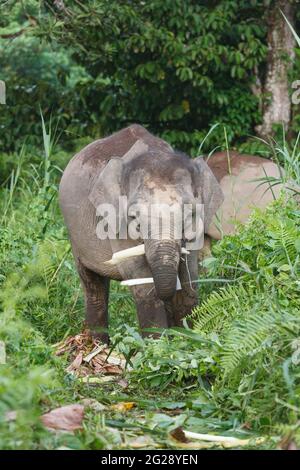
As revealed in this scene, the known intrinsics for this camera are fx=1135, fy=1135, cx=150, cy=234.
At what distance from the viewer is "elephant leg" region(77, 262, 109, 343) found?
356 inches

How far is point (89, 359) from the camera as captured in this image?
23.1 ft

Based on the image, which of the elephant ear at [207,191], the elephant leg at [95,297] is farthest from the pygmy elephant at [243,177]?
the elephant ear at [207,191]

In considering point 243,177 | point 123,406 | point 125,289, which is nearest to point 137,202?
point 125,289

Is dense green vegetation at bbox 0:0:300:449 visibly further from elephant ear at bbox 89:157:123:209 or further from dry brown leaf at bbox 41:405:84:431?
elephant ear at bbox 89:157:123:209

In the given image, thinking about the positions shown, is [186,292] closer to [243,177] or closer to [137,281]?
[137,281]

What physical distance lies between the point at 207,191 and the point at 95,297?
138 cm

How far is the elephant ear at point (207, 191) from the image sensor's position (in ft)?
27.6

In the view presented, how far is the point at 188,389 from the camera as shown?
246 inches

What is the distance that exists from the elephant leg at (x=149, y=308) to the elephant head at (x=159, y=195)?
1.12 feet

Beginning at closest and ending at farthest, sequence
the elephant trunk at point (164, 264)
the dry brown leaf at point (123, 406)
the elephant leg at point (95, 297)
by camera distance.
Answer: the dry brown leaf at point (123, 406), the elephant trunk at point (164, 264), the elephant leg at point (95, 297)

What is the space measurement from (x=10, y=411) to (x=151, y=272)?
149 inches

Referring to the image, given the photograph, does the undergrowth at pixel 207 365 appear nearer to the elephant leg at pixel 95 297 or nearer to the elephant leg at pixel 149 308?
the elephant leg at pixel 149 308

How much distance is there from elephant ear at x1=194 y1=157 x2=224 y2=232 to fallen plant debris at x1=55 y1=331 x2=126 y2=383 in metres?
1.48

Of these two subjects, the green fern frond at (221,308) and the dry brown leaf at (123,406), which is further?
the green fern frond at (221,308)
